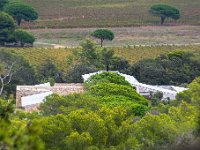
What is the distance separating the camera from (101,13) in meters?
69.1

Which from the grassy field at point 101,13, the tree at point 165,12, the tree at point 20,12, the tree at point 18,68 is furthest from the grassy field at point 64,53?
the grassy field at point 101,13

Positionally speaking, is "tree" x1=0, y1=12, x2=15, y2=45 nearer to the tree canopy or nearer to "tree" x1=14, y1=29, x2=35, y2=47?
"tree" x1=14, y1=29, x2=35, y2=47

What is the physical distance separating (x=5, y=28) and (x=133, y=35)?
12.4m

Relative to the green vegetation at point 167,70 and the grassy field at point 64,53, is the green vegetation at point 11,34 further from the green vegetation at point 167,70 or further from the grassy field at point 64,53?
the green vegetation at point 167,70

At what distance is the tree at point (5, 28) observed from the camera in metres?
51.8

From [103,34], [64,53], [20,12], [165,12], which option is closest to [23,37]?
[64,53]

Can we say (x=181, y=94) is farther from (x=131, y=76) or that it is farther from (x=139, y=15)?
(x=139, y=15)

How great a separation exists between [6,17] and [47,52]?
7.36m

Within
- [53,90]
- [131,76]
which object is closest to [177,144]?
[53,90]

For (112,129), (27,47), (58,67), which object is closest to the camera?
(112,129)

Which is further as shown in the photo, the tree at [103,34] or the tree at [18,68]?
the tree at [103,34]

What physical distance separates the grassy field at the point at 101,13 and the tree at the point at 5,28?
8604 millimetres

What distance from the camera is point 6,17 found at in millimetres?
52750

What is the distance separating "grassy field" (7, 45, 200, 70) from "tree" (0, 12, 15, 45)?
377 cm
